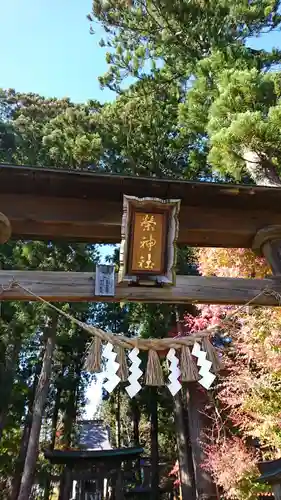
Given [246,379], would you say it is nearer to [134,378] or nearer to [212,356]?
[212,356]

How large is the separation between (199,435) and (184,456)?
2.35 meters

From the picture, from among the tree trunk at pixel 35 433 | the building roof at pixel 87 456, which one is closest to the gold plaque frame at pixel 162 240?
the tree trunk at pixel 35 433

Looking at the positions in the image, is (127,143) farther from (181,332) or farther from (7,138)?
(181,332)

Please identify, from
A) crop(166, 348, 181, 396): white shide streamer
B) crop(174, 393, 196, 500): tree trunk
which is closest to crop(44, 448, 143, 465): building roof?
crop(174, 393, 196, 500): tree trunk

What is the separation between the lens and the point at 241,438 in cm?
896

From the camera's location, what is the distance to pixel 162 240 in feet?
10.6

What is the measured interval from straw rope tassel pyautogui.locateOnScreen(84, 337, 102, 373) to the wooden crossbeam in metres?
0.33

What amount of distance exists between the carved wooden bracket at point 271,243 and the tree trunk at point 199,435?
7523 millimetres

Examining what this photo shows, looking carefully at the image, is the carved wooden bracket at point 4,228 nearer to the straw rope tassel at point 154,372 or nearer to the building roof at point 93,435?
the straw rope tassel at point 154,372

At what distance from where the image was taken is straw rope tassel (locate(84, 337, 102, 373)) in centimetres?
286

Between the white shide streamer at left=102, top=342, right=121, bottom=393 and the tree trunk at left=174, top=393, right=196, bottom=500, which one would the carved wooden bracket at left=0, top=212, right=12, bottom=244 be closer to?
the white shide streamer at left=102, top=342, right=121, bottom=393

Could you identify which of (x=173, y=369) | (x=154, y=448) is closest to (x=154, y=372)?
(x=173, y=369)

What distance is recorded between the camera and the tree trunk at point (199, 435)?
9.50 meters

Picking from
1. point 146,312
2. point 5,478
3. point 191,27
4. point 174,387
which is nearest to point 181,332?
point 146,312
